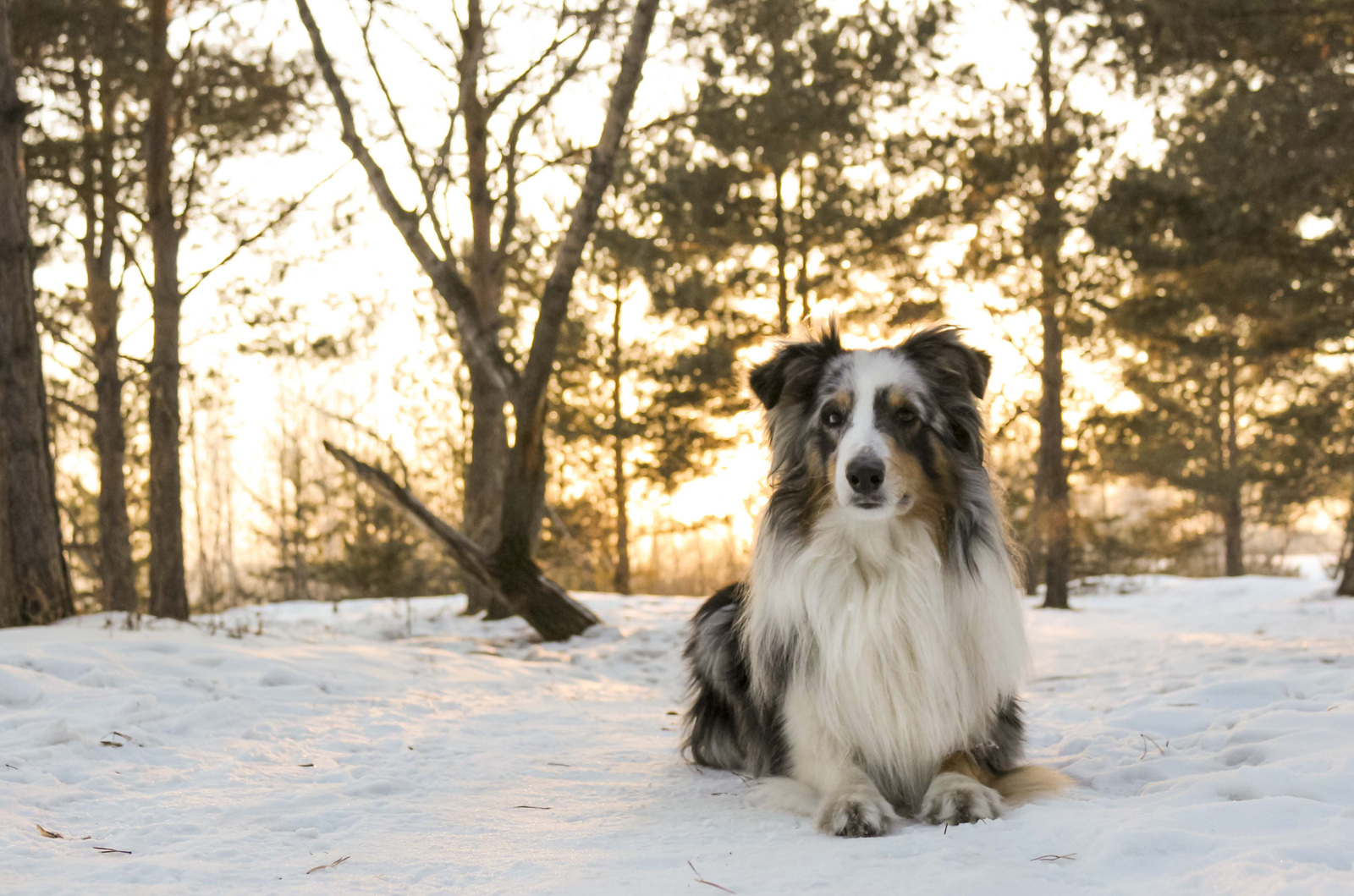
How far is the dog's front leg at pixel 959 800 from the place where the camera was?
115 inches

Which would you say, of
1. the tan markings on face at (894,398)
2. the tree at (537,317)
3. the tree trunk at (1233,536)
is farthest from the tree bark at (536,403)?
the tree trunk at (1233,536)

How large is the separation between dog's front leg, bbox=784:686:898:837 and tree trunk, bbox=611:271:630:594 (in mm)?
16116

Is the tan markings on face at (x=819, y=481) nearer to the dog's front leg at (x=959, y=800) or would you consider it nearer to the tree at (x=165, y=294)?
the dog's front leg at (x=959, y=800)

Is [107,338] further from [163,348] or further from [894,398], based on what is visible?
[894,398]

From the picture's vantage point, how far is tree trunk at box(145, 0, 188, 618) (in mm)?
8703

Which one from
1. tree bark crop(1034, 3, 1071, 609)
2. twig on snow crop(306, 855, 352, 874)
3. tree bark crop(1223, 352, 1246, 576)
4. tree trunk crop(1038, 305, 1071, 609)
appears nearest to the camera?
twig on snow crop(306, 855, 352, 874)

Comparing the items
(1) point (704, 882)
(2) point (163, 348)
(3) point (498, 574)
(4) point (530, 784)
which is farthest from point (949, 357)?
(2) point (163, 348)

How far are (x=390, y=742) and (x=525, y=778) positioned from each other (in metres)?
0.87

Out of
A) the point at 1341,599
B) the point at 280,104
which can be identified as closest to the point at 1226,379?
the point at 1341,599

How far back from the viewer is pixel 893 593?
10.7ft

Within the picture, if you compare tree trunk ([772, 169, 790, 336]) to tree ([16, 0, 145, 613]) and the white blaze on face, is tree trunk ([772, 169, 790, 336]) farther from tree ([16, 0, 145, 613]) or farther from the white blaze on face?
the white blaze on face

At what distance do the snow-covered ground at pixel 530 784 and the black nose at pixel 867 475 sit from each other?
1.02m

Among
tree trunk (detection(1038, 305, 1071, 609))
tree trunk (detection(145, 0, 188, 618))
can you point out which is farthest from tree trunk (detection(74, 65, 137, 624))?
tree trunk (detection(1038, 305, 1071, 609))

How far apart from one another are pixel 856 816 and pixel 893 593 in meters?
0.74
